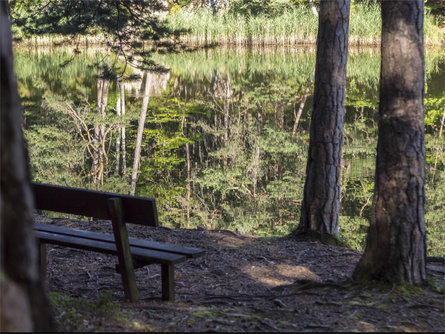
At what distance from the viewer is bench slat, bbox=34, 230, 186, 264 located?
339cm

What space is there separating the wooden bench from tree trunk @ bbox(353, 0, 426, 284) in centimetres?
119

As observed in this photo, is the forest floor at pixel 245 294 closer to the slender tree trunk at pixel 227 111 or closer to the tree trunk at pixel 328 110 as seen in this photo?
the tree trunk at pixel 328 110

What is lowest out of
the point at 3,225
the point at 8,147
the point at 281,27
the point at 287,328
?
the point at 287,328

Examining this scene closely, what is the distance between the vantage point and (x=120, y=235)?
132 inches

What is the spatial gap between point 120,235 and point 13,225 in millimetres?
1734

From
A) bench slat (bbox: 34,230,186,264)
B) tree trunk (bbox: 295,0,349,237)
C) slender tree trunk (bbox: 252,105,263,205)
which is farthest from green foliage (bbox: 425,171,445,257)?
bench slat (bbox: 34,230,186,264)

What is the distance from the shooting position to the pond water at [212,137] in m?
11.2

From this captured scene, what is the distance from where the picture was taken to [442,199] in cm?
1038

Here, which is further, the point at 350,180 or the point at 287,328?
the point at 350,180

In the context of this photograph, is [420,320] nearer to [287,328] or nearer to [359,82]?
[287,328]

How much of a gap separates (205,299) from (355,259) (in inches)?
74.0

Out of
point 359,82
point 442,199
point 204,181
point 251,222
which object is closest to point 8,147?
point 251,222

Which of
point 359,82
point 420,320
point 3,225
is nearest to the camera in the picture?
point 3,225

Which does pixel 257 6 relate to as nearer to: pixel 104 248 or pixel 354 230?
pixel 354 230
